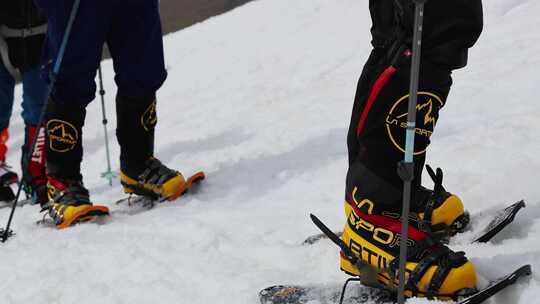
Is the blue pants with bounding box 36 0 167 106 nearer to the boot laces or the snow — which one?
the boot laces

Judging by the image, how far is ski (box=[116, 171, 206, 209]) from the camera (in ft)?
13.9

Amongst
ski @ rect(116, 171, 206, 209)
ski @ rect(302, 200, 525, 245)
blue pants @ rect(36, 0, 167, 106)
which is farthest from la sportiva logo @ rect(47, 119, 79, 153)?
ski @ rect(302, 200, 525, 245)

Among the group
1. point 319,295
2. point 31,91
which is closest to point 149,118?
point 31,91

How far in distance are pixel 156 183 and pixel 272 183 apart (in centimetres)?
81

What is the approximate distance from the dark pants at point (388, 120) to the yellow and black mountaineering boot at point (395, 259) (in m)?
0.07

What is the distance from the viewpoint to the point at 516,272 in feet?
6.42

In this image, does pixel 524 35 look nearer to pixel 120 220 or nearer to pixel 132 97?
pixel 132 97

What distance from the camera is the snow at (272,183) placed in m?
2.70

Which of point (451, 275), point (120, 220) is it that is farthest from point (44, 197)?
point (451, 275)

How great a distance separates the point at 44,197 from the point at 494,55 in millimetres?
3979

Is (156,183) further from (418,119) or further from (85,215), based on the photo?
(418,119)

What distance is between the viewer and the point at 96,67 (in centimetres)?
378

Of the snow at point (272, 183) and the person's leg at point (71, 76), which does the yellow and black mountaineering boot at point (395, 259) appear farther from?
the person's leg at point (71, 76)

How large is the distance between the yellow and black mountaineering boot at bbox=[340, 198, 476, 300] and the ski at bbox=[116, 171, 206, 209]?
82.1 inches
